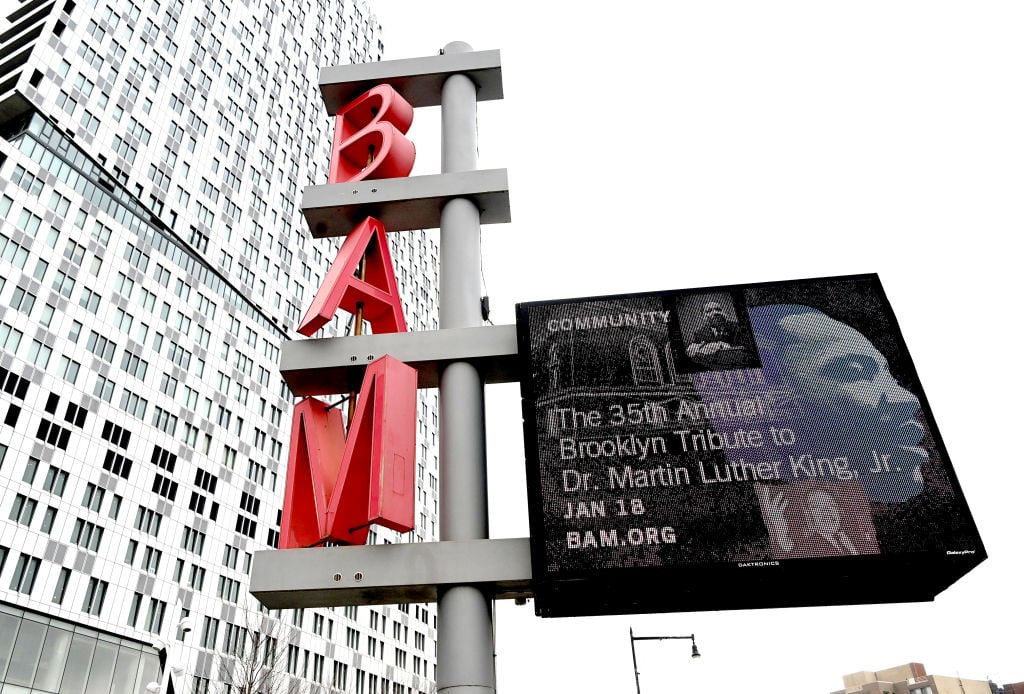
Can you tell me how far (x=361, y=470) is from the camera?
10.4 meters

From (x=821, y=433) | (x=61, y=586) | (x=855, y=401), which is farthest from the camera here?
(x=61, y=586)

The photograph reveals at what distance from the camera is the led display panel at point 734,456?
8.58 meters

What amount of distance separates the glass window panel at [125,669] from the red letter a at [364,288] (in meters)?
45.8

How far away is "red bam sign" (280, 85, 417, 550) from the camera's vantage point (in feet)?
32.6

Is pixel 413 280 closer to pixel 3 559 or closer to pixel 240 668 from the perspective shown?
pixel 240 668

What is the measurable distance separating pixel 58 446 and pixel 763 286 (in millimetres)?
50263

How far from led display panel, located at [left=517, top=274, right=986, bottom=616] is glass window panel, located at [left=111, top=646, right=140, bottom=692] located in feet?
160

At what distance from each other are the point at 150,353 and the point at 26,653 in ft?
75.8

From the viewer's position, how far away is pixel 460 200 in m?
13.7

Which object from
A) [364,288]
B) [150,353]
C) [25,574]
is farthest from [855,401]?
[150,353]

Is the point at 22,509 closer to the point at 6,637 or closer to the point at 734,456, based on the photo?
the point at 6,637

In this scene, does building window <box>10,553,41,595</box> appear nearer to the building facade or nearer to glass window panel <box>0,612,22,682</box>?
glass window panel <box>0,612,22,682</box>

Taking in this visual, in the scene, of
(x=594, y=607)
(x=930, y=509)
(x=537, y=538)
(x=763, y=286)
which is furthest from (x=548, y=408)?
(x=930, y=509)

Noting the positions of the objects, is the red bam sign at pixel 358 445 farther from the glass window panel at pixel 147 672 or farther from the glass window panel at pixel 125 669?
the glass window panel at pixel 147 672
